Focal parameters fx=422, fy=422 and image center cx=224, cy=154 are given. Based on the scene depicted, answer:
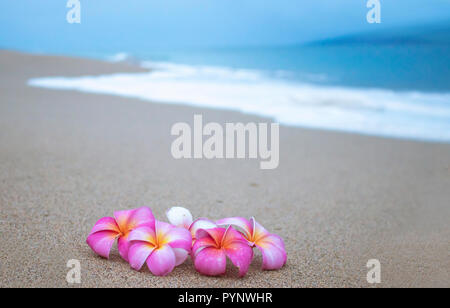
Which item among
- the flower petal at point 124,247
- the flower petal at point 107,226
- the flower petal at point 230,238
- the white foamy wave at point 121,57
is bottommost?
the flower petal at point 124,247

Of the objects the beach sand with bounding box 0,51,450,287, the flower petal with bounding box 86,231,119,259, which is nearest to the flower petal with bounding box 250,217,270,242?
the beach sand with bounding box 0,51,450,287

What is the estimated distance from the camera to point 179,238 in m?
1.26

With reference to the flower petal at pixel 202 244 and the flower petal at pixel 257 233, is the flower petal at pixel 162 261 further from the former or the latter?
the flower petal at pixel 257 233

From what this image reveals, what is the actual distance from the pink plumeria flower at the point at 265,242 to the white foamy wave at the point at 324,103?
3008mm

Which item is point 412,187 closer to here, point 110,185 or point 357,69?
point 110,185

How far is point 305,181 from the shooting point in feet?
8.40

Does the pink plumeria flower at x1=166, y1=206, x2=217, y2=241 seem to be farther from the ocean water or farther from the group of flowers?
the ocean water

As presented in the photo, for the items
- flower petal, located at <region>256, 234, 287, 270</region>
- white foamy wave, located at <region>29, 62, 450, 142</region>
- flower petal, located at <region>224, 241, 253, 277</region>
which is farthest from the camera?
white foamy wave, located at <region>29, 62, 450, 142</region>

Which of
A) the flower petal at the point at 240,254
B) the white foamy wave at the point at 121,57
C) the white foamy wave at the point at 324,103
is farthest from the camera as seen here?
the white foamy wave at the point at 121,57

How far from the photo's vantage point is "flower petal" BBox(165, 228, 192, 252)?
4.12 ft

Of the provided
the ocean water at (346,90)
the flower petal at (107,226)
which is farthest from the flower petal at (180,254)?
the ocean water at (346,90)

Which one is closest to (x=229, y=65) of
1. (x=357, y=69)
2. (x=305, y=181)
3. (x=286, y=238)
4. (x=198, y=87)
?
(x=357, y=69)

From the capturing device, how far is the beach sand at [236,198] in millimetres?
1366

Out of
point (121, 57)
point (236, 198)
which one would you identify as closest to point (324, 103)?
point (236, 198)
